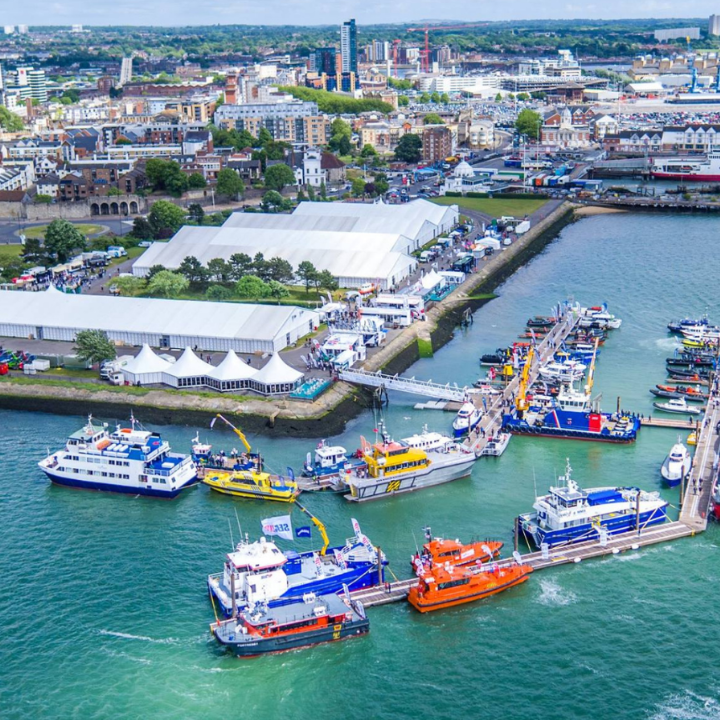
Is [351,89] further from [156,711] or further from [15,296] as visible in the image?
[156,711]

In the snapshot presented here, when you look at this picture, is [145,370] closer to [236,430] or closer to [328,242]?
[236,430]

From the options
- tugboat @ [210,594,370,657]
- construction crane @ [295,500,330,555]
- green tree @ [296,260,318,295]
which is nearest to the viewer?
tugboat @ [210,594,370,657]

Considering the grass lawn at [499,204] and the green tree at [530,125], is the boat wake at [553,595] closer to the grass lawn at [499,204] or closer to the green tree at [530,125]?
the grass lawn at [499,204]

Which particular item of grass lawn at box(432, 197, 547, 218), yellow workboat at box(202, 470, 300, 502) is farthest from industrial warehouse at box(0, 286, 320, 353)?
grass lawn at box(432, 197, 547, 218)

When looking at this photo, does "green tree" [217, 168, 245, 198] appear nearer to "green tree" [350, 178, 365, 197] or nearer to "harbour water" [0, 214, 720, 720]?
"green tree" [350, 178, 365, 197]

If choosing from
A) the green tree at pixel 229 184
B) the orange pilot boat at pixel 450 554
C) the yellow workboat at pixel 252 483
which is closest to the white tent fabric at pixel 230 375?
the yellow workboat at pixel 252 483

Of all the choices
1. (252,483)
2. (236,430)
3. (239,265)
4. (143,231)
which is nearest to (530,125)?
(143,231)
